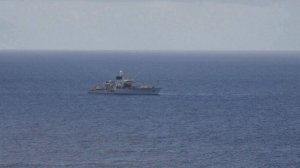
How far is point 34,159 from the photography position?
98688 mm

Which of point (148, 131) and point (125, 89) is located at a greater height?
point (125, 89)

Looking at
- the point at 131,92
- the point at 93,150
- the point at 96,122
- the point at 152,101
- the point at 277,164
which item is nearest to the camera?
the point at 277,164

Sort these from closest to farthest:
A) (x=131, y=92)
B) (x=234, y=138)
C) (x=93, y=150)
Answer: (x=93, y=150)
(x=234, y=138)
(x=131, y=92)

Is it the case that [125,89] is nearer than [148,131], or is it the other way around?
[148,131]

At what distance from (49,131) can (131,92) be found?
69386 millimetres

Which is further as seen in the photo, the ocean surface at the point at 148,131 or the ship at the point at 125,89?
the ship at the point at 125,89

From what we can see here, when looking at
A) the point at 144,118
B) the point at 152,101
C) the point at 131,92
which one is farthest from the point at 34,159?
the point at 131,92

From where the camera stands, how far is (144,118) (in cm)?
14312

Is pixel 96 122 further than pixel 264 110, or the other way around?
pixel 264 110

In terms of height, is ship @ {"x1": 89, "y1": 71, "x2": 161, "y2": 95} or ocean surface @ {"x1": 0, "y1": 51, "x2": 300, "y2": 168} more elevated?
ship @ {"x1": 89, "y1": 71, "x2": 161, "y2": 95}

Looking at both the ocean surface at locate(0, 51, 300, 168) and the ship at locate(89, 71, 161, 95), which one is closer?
the ocean surface at locate(0, 51, 300, 168)

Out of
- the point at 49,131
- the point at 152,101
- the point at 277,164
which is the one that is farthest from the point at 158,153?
the point at 152,101

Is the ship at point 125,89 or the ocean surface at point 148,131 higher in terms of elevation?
the ship at point 125,89

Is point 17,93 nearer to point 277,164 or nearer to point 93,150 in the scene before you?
point 93,150
